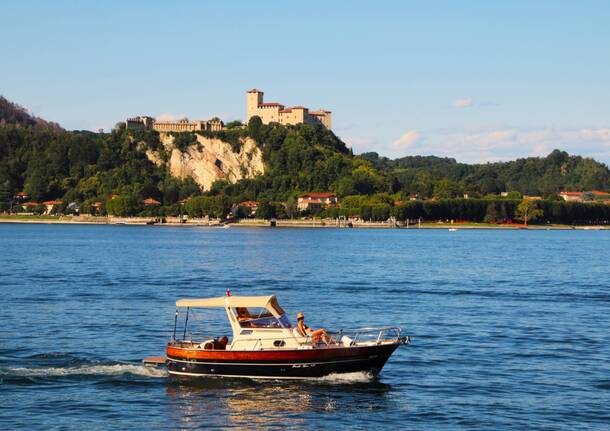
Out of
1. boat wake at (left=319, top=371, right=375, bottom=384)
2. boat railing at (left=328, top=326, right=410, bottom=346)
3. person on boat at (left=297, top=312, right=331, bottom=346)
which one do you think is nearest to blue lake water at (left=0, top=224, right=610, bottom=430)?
boat wake at (left=319, top=371, right=375, bottom=384)

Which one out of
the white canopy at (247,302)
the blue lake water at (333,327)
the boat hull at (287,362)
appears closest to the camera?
the blue lake water at (333,327)

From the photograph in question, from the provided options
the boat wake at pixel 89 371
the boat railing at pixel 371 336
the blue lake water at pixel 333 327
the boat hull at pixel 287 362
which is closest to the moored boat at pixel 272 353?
the boat hull at pixel 287 362

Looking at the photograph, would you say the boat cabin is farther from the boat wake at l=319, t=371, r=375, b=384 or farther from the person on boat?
the boat wake at l=319, t=371, r=375, b=384

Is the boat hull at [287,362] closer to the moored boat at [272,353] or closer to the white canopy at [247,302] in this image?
the moored boat at [272,353]

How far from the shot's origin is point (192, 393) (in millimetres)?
33938

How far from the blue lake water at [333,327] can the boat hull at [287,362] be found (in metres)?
0.41

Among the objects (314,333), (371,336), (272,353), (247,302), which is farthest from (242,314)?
(371,336)

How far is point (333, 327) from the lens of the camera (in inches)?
1882

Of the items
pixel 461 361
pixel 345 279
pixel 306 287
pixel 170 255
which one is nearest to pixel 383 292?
pixel 306 287

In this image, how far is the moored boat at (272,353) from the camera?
3450 centimetres

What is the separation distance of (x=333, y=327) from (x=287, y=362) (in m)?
13.4

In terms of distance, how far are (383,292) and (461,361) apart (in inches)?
1107

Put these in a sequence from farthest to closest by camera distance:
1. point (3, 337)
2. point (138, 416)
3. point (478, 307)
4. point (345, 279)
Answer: point (345, 279), point (478, 307), point (3, 337), point (138, 416)

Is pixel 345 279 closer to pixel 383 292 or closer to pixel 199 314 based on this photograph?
pixel 383 292
